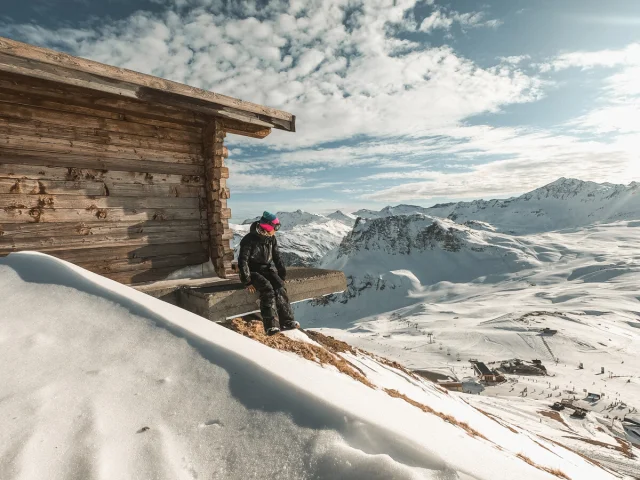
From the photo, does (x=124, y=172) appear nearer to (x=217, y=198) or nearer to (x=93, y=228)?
(x=93, y=228)

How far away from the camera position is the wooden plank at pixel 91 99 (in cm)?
437

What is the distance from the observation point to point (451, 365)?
39.3m

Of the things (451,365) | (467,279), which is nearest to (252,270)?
(451,365)

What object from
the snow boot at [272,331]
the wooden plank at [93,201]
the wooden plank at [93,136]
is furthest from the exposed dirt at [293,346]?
the wooden plank at [93,136]

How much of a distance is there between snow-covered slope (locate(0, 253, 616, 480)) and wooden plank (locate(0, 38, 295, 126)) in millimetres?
3174

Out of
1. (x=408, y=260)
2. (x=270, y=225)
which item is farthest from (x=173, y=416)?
(x=408, y=260)

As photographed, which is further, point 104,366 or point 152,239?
point 152,239

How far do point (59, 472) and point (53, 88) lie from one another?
498 centimetres

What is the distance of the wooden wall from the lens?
456 centimetres

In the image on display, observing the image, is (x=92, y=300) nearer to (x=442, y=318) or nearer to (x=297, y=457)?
(x=297, y=457)

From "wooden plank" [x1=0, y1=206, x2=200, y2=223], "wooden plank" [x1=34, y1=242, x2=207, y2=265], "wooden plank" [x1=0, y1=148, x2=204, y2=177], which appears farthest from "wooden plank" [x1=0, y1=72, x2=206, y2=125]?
"wooden plank" [x1=34, y1=242, x2=207, y2=265]

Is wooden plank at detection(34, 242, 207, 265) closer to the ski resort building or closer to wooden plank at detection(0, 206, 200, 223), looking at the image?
the ski resort building

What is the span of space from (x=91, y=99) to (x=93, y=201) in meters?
1.44

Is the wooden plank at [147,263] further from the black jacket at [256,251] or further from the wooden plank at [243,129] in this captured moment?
the wooden plank at [243,129]
